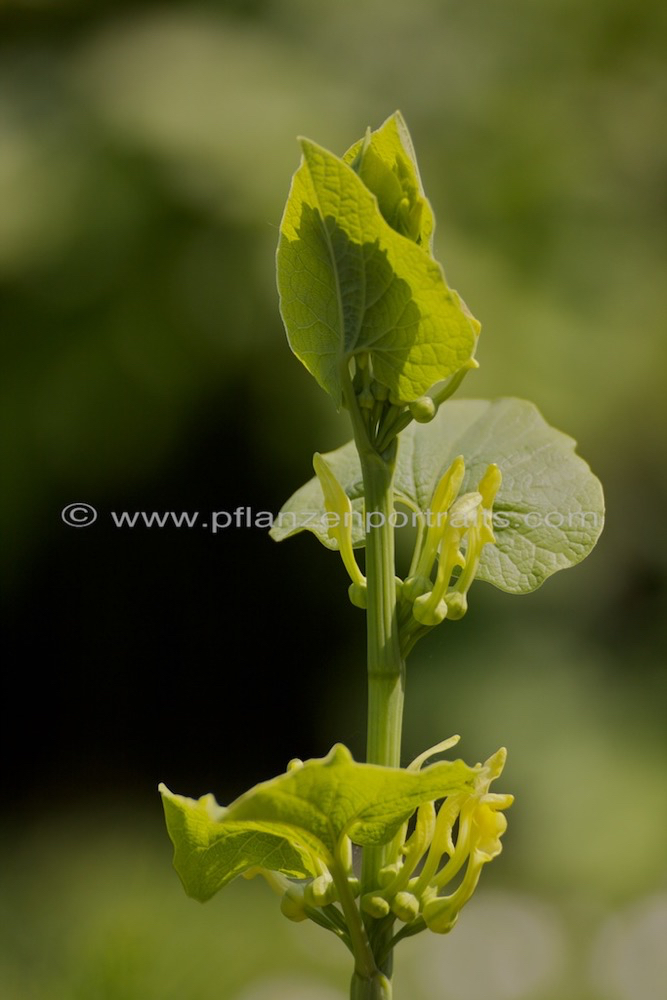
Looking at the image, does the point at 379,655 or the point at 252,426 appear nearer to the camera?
the point at 379,655

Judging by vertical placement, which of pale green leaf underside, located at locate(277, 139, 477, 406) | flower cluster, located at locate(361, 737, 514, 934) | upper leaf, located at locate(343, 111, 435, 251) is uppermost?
upper leaf, located at locate(343, 111, 435, 251)

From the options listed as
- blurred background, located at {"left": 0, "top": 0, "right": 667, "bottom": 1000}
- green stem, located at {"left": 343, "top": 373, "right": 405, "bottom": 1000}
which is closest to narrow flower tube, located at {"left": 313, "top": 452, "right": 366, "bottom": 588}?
green stem, located at {"left": 343, "top": 373, "right": 405, "bottom": 1000}

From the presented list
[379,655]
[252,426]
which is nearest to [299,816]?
[379,655]

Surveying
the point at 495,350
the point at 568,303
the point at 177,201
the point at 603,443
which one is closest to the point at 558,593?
the point at 603,443

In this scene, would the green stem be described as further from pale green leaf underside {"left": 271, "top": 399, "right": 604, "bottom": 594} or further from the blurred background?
the blurred background

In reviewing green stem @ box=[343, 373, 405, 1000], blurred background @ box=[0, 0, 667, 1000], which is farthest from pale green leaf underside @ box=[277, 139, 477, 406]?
blurred background @ box=[0, 0, 667, 1000]

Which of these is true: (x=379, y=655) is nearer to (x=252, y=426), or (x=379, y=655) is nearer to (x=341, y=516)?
(x=341, y=516)

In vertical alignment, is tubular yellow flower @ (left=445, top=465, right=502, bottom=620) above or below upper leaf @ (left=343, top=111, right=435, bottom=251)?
below

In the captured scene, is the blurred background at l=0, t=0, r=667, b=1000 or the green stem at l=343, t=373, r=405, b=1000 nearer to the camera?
the green stem at l=343, t=373, r=405, b=1000
